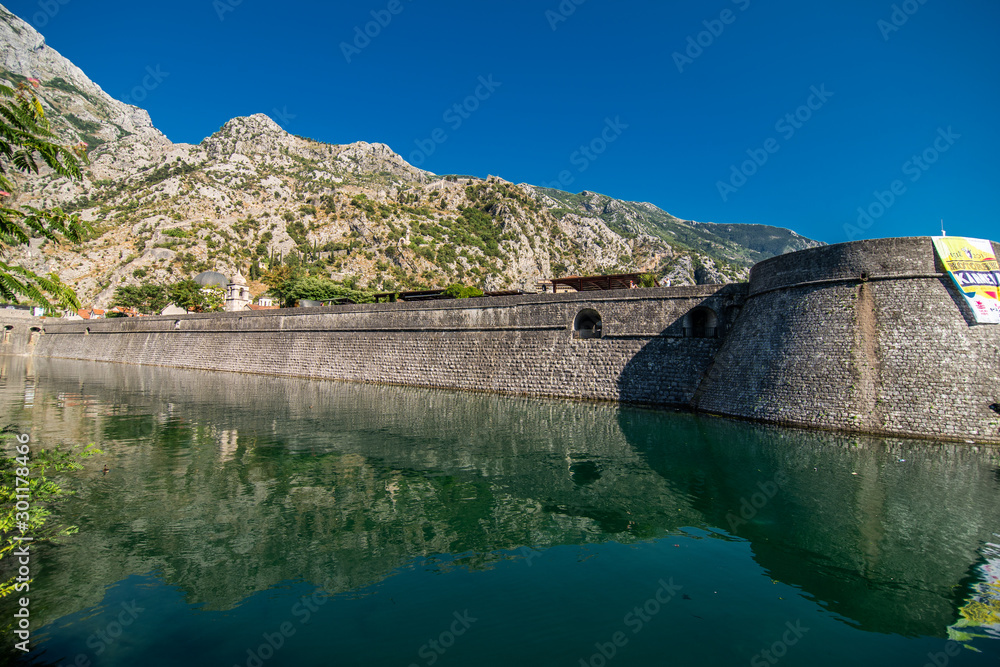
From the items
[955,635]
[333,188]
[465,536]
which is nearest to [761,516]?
[955,635]

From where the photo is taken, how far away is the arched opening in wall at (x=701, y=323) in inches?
909

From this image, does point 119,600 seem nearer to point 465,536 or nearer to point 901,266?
point 465,536

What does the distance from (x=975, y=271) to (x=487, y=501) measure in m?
17.4

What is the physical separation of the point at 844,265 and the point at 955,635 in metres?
15.0

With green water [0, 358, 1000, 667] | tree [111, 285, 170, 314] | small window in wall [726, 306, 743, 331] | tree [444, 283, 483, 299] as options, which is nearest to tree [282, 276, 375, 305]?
tree [444, 283, 483, 299]

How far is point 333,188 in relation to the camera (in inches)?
4412

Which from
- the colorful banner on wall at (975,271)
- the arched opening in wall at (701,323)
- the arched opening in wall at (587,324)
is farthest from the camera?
the arched opening in wall at (587,324)

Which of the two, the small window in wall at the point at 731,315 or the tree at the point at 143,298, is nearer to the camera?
the small window in wall at the point at 731,315

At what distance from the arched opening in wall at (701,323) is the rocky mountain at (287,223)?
161ft

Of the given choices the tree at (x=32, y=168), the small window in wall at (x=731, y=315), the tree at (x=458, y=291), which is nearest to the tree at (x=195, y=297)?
the tree at (x=458, y=291)

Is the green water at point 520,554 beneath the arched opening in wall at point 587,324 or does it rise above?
beneath

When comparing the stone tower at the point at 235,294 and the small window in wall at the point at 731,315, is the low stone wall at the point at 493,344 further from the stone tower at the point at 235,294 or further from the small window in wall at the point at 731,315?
the stone tower at the point at 235,294

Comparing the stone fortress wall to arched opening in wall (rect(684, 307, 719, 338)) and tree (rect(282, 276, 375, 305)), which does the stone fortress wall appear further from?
tree (rect(282, 276, 375, 305))

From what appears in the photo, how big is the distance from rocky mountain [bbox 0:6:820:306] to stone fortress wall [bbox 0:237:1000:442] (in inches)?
1649
